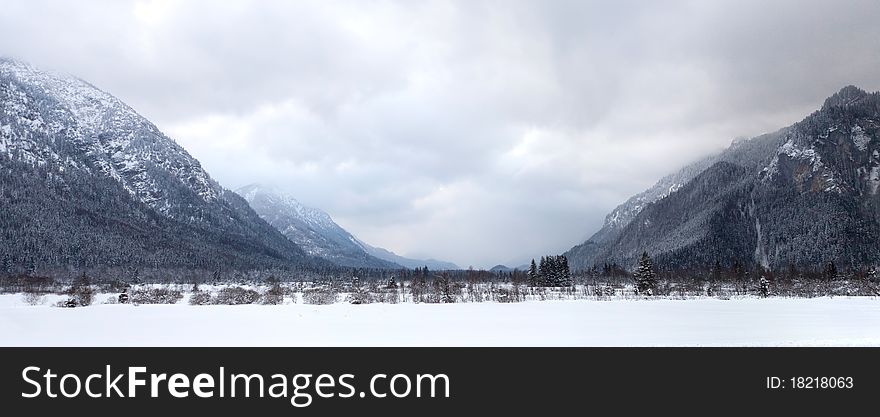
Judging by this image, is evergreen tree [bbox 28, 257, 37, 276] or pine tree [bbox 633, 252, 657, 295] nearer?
pine tree [bbox 633, 252, 657, 295]

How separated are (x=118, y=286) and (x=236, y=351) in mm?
120644

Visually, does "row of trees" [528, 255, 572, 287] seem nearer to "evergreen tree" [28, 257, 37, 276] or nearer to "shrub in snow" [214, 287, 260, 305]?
"shrub in snow" [214, 287, 260, 305]

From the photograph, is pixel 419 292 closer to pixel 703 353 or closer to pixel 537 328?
pixel 537 328

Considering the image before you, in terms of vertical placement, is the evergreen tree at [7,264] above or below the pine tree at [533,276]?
above

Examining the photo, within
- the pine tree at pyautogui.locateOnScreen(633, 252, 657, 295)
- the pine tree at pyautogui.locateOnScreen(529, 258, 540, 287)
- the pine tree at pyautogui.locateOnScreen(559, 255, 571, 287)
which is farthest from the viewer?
the pine tree at pyautogui.locateOnScreen(529, 258, 540, 287)

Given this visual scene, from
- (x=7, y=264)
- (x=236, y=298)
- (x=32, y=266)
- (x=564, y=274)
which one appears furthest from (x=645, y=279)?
(x=7, y=264)

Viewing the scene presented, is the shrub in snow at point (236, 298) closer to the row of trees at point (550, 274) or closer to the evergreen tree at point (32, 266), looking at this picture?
the row of trees at point (550, 274)

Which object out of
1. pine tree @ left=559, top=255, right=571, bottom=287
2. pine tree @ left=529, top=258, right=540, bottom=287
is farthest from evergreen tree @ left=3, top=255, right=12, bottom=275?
pine tree @ left=559, top=255, right=571, bottom=287

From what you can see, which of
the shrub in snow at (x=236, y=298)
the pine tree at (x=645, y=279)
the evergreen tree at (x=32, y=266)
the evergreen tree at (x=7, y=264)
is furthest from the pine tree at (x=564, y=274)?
the evergreen tree at (x=7, y=264)

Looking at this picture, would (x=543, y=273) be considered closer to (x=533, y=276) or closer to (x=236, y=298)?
(x=533, y=276)

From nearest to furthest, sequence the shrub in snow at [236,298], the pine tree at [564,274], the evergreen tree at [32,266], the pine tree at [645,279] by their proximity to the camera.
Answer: the shrub in snow at [236,298] → the pine tree at [645,279] → the pine tree at [564,274] → the evergreen tree at [32,266]

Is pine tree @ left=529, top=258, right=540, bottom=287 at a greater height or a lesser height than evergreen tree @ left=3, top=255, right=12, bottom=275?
lesser

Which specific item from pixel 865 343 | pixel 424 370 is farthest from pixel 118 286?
pixel 865 343

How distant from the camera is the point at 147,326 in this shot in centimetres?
3581
